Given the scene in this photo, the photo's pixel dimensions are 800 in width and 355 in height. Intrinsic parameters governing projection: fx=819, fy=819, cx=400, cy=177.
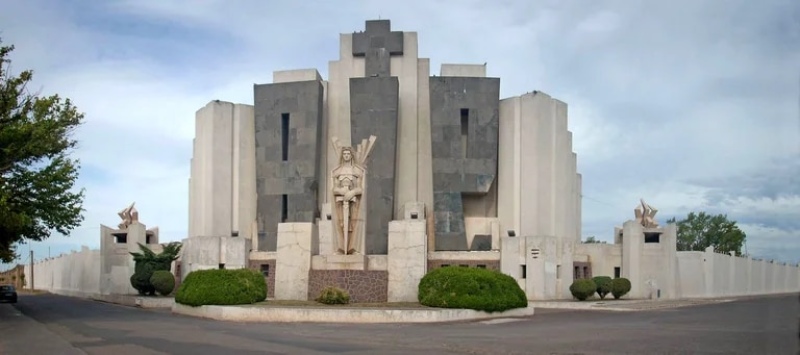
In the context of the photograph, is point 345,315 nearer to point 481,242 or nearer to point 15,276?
point 481,242

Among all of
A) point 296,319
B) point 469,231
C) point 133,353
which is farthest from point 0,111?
point 469,231

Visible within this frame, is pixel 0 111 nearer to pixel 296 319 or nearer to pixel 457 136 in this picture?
pixel 296 319

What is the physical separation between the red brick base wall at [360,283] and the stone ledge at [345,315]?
273 inches

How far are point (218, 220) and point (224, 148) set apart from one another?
4492 mm

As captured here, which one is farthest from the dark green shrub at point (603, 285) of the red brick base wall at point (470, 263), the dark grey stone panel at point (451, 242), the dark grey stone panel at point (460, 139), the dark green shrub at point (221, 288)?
the dark green shrub at point (221, 288)

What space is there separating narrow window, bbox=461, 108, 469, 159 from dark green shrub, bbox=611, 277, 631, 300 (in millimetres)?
11302

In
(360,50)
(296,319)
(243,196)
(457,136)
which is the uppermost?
(360,50)

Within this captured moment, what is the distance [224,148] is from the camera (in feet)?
167

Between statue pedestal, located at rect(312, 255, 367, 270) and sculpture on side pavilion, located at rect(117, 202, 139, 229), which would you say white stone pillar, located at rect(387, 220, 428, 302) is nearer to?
statue pedestal, located at rect(312, 255, 367, 270)

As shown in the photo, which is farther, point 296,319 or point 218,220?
point 218,220

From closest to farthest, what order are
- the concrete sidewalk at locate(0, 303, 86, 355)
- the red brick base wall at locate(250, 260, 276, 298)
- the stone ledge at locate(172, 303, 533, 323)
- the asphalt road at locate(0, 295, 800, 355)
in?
the asphalt road at locate(0, 295, 800, 355) < the concrete sidewalk at locate(0, 303, 86, 355) < the stone ledge at locate(172, 303, 533, 323) < the red brick base wall at locate(250, 260, 276, 298)

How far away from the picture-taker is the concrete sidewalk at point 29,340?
55.9 ft

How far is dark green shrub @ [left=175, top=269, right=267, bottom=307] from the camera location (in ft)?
90.3

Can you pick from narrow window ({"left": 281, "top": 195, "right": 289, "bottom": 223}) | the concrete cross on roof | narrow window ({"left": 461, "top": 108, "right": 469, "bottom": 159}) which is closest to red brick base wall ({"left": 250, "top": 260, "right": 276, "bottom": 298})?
narrow window ({"left": 281, "top": 195, "right": 289, "bottom": 223})
